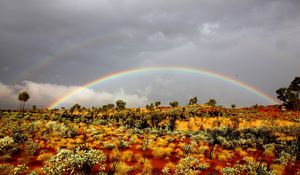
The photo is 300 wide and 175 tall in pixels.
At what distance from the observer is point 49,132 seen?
126 ft

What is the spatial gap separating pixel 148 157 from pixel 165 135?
1239 cm

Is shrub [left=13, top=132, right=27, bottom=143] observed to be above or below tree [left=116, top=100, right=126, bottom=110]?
Answer: below

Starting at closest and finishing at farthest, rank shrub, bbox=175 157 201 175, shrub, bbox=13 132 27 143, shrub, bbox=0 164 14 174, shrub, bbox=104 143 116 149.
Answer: shrub, bbox=0 164 14 174, shrub, bbox=175 157 201 175, shrub, bbox=104 143 116 149, shrub, bbox=13 132 27 143

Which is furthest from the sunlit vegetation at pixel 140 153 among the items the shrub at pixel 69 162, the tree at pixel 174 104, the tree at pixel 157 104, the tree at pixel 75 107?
the tree at pixel 157 104

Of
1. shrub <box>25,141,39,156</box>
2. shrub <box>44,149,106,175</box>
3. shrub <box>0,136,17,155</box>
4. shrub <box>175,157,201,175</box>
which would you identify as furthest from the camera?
shrub <box>25,141,39,156</box>

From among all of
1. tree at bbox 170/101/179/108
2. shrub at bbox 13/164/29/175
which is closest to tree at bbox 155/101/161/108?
tree at bbox 170/101/179/108

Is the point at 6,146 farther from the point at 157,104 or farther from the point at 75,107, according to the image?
the point at 157,104

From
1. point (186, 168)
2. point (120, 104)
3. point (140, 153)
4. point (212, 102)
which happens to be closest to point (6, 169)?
point (140, 153)

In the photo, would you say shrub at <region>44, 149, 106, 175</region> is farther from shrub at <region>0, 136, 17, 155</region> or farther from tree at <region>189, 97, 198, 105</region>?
tree at <region>189, 97, 198, 105</region>

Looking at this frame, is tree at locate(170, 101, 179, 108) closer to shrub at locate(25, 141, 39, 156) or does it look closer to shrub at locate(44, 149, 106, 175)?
shrub at locate(25, 141, 39, 156)

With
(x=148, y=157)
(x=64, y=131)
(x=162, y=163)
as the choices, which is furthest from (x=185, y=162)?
(x=64, y=131)

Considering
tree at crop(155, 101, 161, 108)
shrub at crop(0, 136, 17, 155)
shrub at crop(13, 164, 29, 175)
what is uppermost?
tree at crop(155, 101, 161, 108)

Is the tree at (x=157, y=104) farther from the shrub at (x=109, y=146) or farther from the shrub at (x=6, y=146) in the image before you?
the shrub at (x=6, y=146)

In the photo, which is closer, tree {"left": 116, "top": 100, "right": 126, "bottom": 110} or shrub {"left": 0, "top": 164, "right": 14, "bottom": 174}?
shrub {"left": 0, "top": 164, "right": 14, "bottom": 174}
